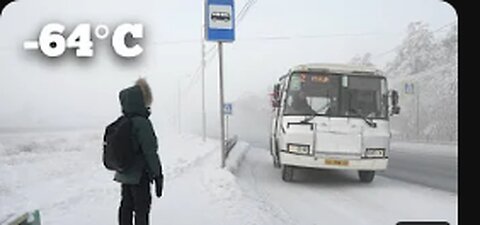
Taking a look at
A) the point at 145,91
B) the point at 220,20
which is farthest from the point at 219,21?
the point at 145,91

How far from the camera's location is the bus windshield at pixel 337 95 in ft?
12.0

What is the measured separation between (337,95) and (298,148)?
67 centimetres

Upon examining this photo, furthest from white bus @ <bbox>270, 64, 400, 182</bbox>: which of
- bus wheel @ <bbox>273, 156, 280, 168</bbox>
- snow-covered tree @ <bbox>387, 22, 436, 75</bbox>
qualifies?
bus wheel @ <bbox>273, 156, 280, 168</bbox>

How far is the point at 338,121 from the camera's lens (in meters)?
3.91

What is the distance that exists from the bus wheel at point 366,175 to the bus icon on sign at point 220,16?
2.46 meters

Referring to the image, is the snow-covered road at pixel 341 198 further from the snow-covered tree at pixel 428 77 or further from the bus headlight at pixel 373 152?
the snow-covered tree at pixel 428 77

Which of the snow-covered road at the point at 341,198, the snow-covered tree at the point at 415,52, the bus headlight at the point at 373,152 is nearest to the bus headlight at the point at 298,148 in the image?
the snow-covered road at the point at 341,198

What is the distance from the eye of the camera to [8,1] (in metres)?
2.02

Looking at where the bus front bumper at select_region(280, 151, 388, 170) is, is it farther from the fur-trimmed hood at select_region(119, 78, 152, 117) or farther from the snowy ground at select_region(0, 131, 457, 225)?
the fur-trimmed hood at select_region(119, 78, 152, 117)

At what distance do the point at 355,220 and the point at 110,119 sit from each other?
161 centimetres

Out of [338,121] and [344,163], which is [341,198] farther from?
[338,121]

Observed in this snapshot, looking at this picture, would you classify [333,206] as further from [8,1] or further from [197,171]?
[8,1]

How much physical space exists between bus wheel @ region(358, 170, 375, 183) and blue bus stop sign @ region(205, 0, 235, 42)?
242 centimetres

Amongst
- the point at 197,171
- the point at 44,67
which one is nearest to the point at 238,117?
the point at 197,171
